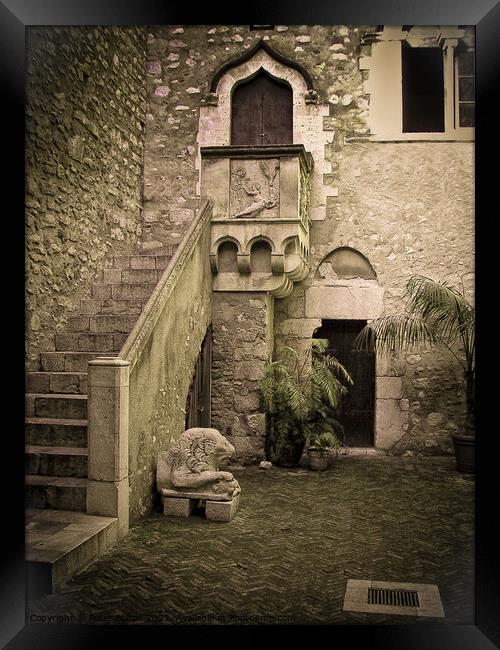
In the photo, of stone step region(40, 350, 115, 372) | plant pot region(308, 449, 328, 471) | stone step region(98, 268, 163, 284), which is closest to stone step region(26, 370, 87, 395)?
stone step region(40, 350, 115, 372)

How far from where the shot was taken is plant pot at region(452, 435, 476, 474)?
298 inches

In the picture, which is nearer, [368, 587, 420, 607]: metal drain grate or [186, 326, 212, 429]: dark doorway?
[368, 587, 420, 607]: metal drain grate

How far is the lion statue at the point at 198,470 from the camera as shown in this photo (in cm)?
533

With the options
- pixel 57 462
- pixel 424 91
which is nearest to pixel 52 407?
pixel 57 462

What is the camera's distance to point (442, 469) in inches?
307

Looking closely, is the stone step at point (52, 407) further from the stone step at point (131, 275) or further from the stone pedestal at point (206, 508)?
the stone step at point (131, 275)

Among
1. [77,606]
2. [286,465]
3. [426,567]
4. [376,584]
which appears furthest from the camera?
[286,465]

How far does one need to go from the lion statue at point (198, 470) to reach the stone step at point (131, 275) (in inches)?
98.7

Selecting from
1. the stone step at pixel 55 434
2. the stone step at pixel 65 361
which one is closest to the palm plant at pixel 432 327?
the stone step at pixel 65 361

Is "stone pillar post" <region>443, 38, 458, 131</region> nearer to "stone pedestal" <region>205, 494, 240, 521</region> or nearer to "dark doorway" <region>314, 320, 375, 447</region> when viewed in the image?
"dark doorway" <region>314, 320, 375, 447</region>

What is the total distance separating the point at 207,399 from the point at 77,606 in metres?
4.25
